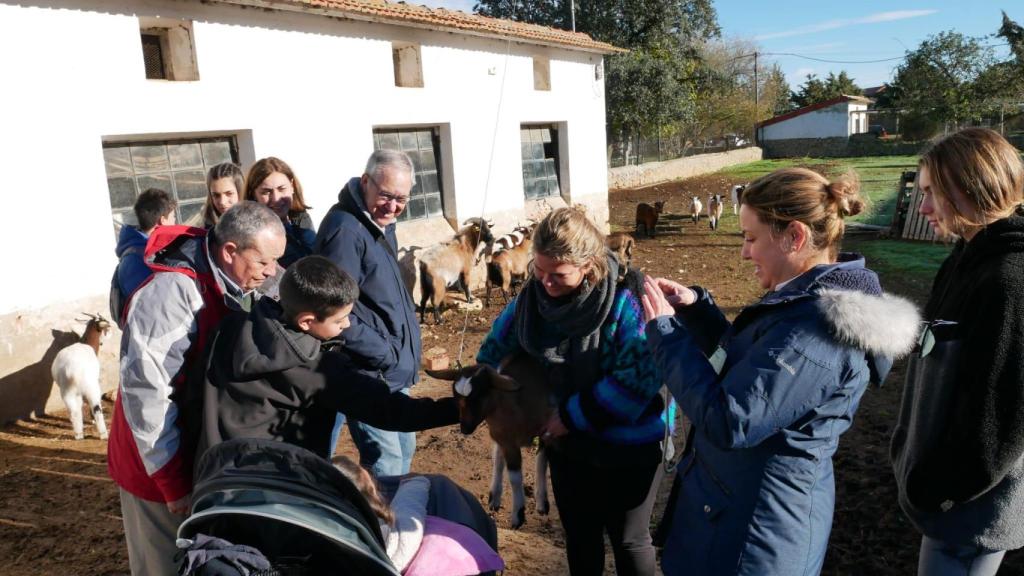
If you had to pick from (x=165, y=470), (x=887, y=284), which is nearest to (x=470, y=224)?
(x=887, y=284)

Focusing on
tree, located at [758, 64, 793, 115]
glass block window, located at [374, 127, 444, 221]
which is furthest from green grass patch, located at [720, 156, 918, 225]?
tree, located at [758, 64, 793, 115]

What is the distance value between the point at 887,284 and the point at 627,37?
718 inches

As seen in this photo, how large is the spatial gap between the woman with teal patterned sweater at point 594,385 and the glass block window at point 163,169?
256 inches

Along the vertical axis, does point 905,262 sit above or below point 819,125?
below

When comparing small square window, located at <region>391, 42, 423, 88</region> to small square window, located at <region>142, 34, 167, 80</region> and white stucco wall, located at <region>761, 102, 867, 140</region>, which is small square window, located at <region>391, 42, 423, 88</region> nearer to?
small square window, located at <region>142, 34, 167, 80</region>

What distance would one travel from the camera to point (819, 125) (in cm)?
4562

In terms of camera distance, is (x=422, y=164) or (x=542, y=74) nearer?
(x=422, y=164)

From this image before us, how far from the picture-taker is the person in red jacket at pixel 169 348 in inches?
89.4

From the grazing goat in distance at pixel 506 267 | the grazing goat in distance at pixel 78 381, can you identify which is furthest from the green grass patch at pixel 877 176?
the grazing goat in distance at pixel 78 381

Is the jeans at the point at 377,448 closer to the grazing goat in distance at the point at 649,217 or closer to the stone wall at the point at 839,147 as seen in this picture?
the grazing goat in distance at the point at 649,217

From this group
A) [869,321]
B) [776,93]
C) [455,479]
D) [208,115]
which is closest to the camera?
[869,321]

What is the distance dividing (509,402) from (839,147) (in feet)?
143

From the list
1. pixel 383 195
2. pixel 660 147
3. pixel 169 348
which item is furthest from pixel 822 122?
pixel 169 348

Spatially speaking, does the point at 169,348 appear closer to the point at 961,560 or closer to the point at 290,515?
the point at 290,515
